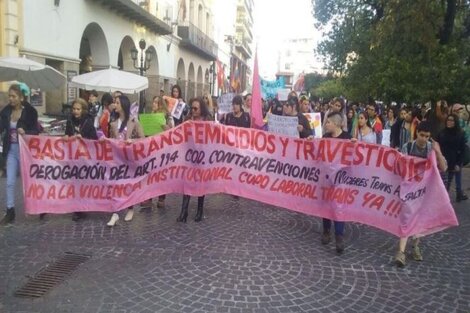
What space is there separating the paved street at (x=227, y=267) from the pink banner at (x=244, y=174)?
0.44 meters

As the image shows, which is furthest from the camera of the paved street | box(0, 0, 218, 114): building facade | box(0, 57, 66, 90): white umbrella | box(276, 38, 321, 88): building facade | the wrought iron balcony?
box(276, 38, 321, 88): building facade

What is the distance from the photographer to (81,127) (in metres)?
6.49

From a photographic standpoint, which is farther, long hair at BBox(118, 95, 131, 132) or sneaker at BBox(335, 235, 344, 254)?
long hair at BBox(118, 95, 131, 132)

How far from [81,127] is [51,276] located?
8.39 ft

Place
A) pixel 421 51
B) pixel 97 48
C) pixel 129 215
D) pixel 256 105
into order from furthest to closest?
1. pixel 97 48
2. pixel 421 51
3. pixel 256 105
4. pixel 129 215

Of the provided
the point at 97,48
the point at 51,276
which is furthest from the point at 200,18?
the point at 51,276

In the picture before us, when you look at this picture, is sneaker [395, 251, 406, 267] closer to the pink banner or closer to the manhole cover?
the pink banner

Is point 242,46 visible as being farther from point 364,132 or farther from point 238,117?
point 364,132

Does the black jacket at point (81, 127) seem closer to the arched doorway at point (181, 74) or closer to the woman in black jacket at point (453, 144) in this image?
the woman in black jacket at point (453, 144)

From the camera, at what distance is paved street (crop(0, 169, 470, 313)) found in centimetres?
414

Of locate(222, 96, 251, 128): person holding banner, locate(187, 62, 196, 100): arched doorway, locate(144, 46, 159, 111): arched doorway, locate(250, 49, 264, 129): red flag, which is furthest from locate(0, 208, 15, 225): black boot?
locate(187, 62, 196, 100): arched doorway

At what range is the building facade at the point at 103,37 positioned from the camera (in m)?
13.0

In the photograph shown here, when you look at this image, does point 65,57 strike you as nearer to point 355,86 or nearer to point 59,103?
point 59,103

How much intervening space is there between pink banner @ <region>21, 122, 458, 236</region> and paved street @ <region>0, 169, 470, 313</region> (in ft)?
1.45
